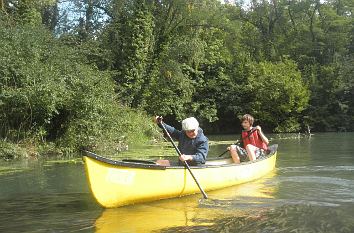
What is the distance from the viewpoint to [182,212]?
297 inches

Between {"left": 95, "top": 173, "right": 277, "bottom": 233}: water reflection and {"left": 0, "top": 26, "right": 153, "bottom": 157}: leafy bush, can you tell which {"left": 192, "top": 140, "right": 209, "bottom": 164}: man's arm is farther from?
{"left": 0, "top": 26, "right": 153, "bottom": 157}: leafy bush

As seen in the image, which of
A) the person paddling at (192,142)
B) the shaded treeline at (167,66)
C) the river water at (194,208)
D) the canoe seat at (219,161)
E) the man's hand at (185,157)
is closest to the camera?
the river water at (194,208)

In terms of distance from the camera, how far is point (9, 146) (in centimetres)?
1467

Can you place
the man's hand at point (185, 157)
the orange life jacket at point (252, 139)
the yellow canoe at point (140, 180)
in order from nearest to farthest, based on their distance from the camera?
1. the yellow canoe at point (140, 180)
2. the man's hand at point (185, 157)
3. the orange life jacket at point (252, 139)

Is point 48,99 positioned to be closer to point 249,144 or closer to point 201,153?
point 249,144

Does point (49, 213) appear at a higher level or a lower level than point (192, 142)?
lower

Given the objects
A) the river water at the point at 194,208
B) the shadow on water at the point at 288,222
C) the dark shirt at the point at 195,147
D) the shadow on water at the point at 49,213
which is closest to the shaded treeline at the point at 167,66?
the river water at the point at 194,208

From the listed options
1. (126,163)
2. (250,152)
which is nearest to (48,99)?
(250,152)

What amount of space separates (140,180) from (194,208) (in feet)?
3.29

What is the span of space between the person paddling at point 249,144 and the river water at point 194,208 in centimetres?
70

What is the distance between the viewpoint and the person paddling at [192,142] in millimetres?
8711

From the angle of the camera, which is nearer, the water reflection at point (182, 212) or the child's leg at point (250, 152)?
the water reflection at point (182, 212)

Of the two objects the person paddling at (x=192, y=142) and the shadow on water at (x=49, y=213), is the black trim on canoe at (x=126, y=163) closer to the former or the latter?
the shadow on water at (x=49, y=213)

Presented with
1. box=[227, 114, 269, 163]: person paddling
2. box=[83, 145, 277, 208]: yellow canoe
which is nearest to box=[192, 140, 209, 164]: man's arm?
box=[83, 145, 277, 208]: yellow canoe
